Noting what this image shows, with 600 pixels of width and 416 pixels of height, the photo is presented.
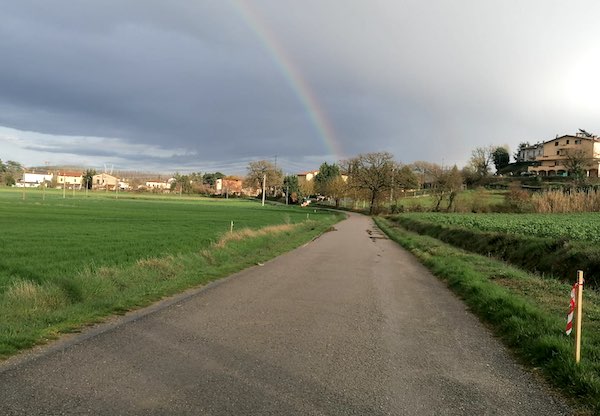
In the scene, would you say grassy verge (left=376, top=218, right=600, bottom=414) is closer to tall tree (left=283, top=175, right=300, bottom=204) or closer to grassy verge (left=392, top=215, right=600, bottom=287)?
grassy verge (left=392, top=215, right=600, bottom=287)

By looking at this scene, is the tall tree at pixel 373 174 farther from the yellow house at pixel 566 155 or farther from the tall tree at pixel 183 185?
the tall tree at pixel 183 185

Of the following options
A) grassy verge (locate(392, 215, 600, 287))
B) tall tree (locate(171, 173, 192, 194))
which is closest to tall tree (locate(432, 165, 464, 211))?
grassy verge (locate(392, 215, 600, 287))

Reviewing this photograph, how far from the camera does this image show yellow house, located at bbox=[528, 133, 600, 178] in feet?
334

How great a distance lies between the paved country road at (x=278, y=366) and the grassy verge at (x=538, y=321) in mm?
306

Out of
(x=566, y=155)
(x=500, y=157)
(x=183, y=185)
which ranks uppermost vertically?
(x=500, y=157)

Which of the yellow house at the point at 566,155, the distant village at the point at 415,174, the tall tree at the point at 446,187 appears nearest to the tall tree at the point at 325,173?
the distant village at the point at 415,174

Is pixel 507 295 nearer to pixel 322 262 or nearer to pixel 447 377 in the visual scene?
pixel 447 377

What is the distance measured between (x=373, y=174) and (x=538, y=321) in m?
80.0

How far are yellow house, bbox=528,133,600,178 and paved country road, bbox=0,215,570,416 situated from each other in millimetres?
109289

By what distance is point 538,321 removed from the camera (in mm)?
7910

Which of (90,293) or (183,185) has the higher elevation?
(183,185)

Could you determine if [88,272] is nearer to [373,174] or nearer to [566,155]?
[373,174]

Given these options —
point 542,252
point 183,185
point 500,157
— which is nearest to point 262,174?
point 183,185

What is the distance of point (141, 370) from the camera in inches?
212
